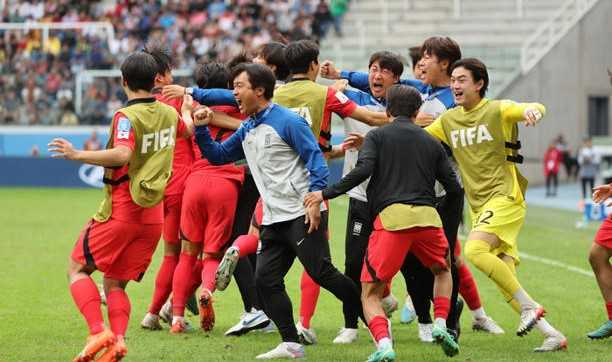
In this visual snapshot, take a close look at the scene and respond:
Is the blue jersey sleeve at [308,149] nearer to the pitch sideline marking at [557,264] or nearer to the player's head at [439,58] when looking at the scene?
the player's head at [439,58]

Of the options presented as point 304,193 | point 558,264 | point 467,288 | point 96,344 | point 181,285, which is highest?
point 304,193

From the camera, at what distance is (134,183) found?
8.96 metres

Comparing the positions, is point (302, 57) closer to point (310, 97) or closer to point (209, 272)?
point (310, 97)

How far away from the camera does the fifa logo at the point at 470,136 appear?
9.80 meters

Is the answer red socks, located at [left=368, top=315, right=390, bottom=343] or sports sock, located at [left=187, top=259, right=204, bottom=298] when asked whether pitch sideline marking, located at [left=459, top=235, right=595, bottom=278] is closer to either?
sports sock, located at [left=187, top=259, right=204, bottom=298]

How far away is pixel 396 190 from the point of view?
9.12 m

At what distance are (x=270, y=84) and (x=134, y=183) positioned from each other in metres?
1.29

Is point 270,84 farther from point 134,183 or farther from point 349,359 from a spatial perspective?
point 349,359

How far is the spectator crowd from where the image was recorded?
39.7 m

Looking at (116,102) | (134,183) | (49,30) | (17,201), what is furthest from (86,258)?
(49,30)

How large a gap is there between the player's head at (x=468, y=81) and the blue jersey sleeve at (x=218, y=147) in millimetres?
1696

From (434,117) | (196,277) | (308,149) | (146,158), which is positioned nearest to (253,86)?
(308,149)

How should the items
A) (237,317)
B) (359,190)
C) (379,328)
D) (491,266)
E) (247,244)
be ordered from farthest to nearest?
(237,317) < (359,190) < (247,244) < (491,266) < (379,328)

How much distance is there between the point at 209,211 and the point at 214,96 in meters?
1.20
